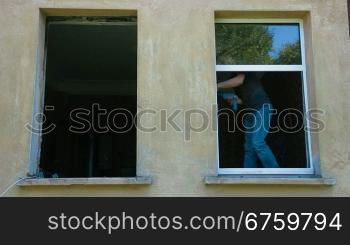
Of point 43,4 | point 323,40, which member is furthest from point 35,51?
point 323,40

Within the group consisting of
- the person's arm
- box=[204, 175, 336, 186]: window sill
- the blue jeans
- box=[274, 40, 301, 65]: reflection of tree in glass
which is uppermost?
box=[274, 40, 301, 65]: reflection of tree in glass

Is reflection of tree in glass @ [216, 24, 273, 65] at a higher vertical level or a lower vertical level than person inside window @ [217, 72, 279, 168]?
higher

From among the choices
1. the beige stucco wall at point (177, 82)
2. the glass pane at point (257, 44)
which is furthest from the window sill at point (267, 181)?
the glass pane at point (257, 44)

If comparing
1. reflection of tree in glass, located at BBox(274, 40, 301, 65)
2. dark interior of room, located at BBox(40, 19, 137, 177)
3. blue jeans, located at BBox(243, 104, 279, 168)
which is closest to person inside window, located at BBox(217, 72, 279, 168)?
blue jeans, located at BBox(243, 104, 279, 168)

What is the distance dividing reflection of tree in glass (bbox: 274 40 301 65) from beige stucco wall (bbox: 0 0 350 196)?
0.63 ft

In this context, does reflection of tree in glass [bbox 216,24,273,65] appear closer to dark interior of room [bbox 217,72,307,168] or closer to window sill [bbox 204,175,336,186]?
dark interior of room [bbox 217,72,307,168]

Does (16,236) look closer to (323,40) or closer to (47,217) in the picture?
(47,217)

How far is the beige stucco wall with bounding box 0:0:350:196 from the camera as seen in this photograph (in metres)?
4.92

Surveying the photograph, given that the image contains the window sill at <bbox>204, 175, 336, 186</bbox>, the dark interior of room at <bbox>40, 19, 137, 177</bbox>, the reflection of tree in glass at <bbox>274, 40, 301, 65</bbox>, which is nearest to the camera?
the window sill at <bbox>204, 175, 336, 186</bbox>

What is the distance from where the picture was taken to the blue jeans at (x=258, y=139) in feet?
17.3

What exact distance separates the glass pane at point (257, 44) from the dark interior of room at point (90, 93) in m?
1.24

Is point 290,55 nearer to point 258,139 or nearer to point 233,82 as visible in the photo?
point 233,82

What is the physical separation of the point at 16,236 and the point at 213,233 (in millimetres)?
2120

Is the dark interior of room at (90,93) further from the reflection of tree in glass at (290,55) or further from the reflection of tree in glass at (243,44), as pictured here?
the reflection of tree in glass at (290,55)
